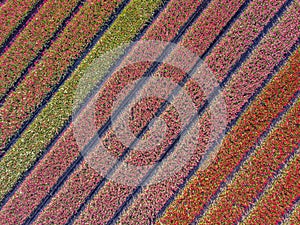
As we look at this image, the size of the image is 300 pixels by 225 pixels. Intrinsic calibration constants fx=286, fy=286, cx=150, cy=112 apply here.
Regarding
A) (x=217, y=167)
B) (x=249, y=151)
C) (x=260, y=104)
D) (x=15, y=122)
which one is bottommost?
(x=15, y=122)

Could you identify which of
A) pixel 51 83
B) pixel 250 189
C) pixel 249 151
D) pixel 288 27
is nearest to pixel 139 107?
pixel 51 83

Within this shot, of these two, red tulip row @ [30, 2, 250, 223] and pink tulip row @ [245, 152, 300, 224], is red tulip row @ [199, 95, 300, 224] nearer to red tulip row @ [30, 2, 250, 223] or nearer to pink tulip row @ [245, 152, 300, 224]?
pink tulip row @ [245, 152, 300, 224]

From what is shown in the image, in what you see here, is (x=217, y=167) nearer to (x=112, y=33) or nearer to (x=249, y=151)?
(x=249, y=151)

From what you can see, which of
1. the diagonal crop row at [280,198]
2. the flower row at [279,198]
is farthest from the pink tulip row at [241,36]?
the flower row at [279,198]

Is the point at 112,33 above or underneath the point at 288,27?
underneath

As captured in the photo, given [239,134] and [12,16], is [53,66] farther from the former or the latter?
[239,134]

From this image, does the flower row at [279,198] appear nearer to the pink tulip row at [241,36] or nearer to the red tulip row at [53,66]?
the pink tulip row at [241,36]
